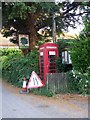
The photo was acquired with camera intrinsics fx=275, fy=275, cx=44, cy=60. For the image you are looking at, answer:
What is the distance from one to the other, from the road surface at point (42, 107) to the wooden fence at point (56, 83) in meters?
0.67

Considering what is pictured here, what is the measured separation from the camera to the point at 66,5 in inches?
703

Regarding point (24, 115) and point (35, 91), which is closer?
point (24, 115)

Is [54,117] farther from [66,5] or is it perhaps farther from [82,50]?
[66,5]

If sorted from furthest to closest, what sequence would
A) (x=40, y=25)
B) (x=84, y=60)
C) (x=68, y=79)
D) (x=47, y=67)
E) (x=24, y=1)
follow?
(x=40, y=25), (x=24, y=1), (x=47, y=67), (x=68, y=79), (x=84, y=60)

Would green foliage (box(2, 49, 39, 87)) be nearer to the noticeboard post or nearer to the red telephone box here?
the red telephone box

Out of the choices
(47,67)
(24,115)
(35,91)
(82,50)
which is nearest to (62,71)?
(47,67)

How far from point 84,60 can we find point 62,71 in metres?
3.76

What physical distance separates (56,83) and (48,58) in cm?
168

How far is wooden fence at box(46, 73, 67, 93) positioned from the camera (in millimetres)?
11466

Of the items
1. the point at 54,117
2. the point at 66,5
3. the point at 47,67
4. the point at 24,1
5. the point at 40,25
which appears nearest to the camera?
the point at 54,117

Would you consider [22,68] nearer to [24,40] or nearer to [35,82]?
[35,82]

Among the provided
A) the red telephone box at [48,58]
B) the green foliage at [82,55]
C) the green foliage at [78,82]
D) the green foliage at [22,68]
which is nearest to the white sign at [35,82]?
the red telephone box at [48,58]

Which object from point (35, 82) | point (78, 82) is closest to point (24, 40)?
point (35, 82)

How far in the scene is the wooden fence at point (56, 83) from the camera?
37.6 ft
